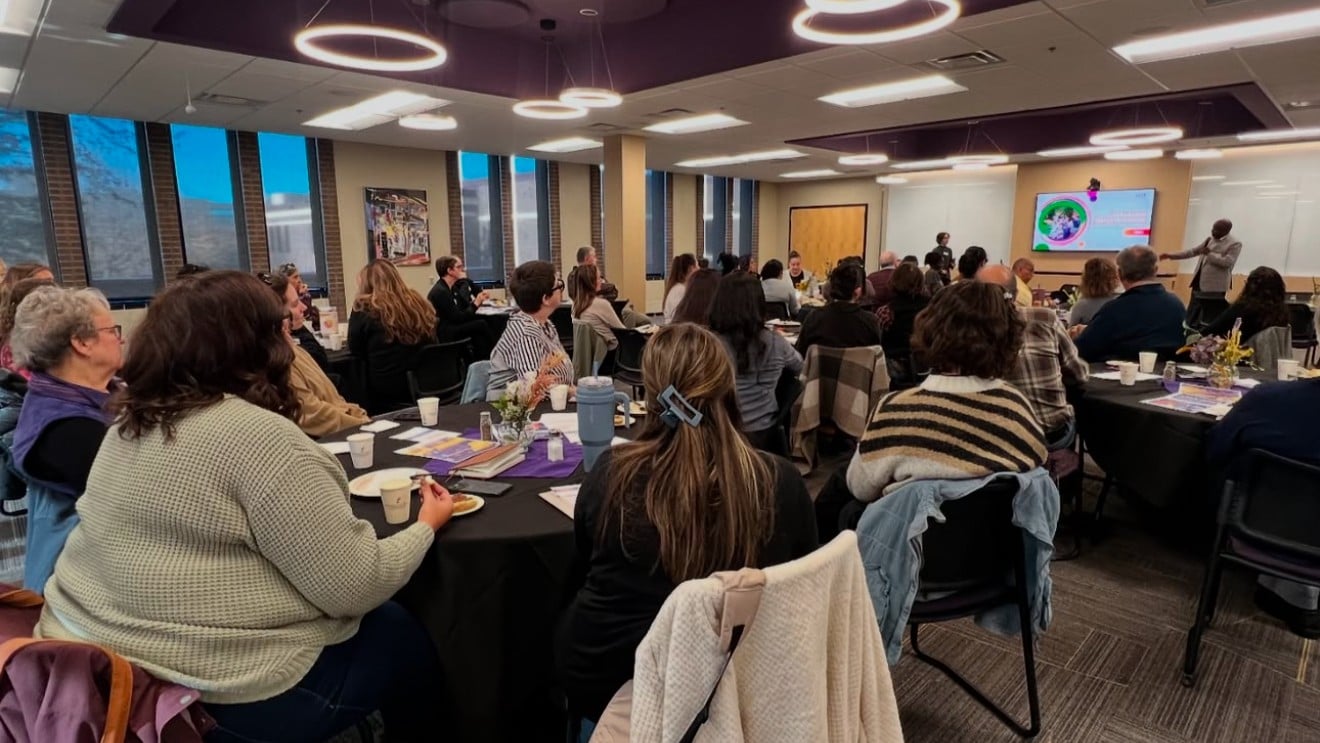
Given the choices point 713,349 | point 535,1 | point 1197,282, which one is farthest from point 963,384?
point 1197,282

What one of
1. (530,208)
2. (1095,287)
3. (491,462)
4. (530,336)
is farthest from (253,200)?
(1095,287)

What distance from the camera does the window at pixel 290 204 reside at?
8594mm

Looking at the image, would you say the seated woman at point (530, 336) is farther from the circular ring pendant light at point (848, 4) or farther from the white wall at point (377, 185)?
the white wall at point (377, 185)

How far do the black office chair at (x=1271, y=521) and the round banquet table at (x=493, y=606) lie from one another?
2061 millimetres

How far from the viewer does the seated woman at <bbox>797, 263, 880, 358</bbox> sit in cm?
406

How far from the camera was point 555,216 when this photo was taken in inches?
452

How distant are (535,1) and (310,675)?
15.2ft

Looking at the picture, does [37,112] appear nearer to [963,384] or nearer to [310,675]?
[310,675]

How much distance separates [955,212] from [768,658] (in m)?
13.0

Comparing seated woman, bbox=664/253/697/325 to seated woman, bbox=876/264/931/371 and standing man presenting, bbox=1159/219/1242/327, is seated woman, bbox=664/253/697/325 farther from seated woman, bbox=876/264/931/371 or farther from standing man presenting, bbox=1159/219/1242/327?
standing man presenting, bbox=1159/219/1242/327

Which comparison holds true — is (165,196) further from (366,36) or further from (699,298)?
(699,298)

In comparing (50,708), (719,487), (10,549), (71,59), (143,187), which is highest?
(71,59)

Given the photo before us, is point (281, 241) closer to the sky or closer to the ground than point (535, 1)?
closer to the ground

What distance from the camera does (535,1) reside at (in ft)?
15.8
